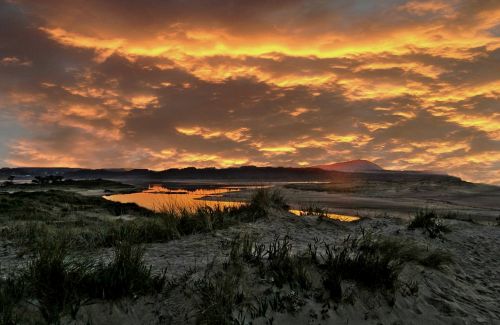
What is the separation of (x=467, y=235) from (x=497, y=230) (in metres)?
2.12

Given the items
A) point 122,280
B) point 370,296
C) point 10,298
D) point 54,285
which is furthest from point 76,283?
point 370,296

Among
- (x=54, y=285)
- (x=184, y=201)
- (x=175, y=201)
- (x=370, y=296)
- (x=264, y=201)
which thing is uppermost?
(x=264, y=201)

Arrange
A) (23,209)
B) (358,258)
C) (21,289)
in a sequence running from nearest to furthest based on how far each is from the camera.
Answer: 1. (21,289)
2. (358,258)
3. (23,209)

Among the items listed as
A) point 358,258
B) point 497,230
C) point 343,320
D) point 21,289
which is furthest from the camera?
point 497,230

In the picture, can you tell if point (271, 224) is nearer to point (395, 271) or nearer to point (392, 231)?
point (392, 231)

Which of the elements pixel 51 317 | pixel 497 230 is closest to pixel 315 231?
pixel 497 230

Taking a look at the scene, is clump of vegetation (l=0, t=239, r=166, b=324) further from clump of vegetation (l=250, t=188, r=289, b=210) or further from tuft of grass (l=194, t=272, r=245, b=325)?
clump of vegetation (l=250, t=188, r=289, b=210)

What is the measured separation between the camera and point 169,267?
645cm

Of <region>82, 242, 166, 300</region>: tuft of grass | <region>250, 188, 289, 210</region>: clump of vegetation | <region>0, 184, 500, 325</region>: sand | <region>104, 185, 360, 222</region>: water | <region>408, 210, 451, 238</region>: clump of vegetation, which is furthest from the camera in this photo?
<region>104, 185, 360, 222</region>: water

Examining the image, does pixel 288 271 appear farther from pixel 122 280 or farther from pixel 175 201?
pixel 175 201

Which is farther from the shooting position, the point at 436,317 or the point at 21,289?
the point at 436,317

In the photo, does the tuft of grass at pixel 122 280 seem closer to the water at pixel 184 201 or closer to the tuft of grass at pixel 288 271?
the tuft of grass at pixel 288 271

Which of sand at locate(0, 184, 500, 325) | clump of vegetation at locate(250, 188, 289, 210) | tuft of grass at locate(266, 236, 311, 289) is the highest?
clump of vegetation at locate(250, 188, 289, 210)

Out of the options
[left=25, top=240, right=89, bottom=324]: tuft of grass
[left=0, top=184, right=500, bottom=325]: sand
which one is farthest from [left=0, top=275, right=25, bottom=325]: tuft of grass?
[left=0, top=184, right=500, bottom=325]: sand
